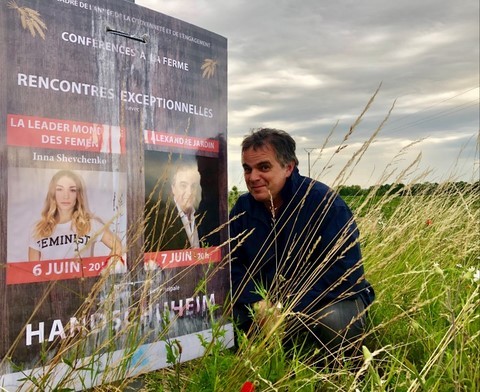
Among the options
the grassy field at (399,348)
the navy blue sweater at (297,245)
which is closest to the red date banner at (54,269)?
the grassy field at (399,348)

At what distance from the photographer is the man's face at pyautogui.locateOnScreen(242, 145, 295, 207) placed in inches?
123

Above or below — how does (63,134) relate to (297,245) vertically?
above

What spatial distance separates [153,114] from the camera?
2057mm

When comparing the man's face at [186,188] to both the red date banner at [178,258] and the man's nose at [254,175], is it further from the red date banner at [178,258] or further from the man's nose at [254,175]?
the man's nose at [254,175]

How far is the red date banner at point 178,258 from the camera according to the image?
2064 mm

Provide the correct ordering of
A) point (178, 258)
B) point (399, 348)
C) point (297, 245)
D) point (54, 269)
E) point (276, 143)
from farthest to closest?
point (276, 143) < point (297, 245) < point (399, 348) < point (178, 258) < point (54, 269)

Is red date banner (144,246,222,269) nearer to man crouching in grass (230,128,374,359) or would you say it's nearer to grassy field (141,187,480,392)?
grassy field (141,187,480,392)

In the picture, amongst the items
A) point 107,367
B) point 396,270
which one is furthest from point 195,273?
point 396,270

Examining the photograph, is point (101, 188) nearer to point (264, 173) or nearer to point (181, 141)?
point (181, 141)

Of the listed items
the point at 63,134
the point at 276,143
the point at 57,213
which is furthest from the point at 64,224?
the point at 276,143

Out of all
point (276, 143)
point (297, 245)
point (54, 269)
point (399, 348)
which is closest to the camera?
point (54, 269)

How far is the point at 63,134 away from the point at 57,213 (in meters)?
Result: 0.26

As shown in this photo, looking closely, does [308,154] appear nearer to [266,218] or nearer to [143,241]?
[266,218]

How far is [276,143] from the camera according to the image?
3.17 meters
